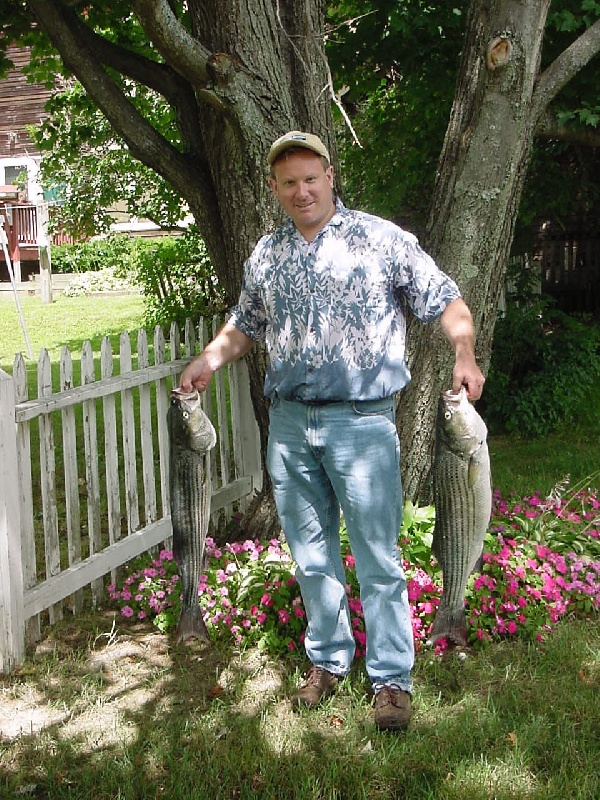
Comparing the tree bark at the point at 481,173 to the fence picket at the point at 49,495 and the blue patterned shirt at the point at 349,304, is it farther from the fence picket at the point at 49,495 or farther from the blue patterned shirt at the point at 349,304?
the fence picket at the point at 49,495

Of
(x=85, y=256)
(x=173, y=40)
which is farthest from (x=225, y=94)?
(x=85, y=256)

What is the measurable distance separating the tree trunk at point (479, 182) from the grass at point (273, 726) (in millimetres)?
1419

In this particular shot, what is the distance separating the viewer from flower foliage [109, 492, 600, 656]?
15.2 feet

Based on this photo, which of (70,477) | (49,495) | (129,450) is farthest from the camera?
(129,450)

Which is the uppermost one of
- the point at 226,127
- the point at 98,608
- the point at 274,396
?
the point at 226,127

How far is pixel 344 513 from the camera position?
3.76m

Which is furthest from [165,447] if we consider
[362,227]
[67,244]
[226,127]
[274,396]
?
[67,244]

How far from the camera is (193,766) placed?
11.6 feet

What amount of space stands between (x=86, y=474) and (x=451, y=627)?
246 centimetres

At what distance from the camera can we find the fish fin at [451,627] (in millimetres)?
3840

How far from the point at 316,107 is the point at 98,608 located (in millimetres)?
2986

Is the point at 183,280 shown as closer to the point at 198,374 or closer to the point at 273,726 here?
the point at 198,374

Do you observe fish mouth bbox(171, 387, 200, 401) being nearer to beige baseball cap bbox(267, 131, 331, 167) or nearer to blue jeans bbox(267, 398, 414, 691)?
blue jeans bbox(267, 398, 414, 691)

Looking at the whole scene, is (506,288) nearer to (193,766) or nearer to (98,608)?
(98,608)
